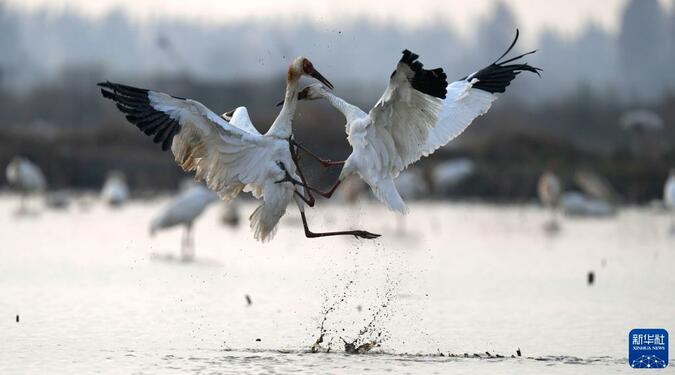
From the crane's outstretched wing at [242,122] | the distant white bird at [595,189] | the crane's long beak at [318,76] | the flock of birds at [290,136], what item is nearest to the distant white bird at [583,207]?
the distant white bird at [595,189]

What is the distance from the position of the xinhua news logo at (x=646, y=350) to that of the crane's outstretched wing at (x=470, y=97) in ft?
7.38

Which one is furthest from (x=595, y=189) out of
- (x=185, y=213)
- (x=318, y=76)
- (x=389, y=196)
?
(x=389, y=196)

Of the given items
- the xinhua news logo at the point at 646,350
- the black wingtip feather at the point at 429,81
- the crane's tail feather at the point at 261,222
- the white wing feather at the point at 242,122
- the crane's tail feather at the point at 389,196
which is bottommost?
the xinhua news logo at the point at 646,350

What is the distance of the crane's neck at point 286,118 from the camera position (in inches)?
323

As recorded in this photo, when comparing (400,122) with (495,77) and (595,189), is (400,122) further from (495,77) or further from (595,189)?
(595,189)

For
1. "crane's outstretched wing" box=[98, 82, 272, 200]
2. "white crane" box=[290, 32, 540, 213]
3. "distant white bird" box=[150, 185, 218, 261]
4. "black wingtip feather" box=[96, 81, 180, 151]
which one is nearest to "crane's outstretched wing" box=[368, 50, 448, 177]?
"white crane" box=[290, 32, 540, 213]

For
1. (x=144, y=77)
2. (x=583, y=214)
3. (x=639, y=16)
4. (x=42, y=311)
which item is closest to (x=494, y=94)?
(x=42, y=311)

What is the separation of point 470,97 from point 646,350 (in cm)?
285

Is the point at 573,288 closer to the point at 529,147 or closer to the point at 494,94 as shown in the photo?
the point at 494,94

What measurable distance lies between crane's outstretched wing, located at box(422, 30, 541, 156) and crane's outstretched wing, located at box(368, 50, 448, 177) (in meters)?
0.69

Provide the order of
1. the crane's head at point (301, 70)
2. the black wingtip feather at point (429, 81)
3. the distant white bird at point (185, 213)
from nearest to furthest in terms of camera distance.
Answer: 1. the black wingtip feather at point (429, 81)
2. the crane's head at point (301, 70)
3. the distant white bird at point (185, 213)

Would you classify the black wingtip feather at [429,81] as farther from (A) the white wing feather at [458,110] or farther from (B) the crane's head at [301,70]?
(A) the white wing feather at [458,110]

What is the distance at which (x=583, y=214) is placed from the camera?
21516mm

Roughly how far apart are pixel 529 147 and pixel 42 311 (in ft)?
65.4
